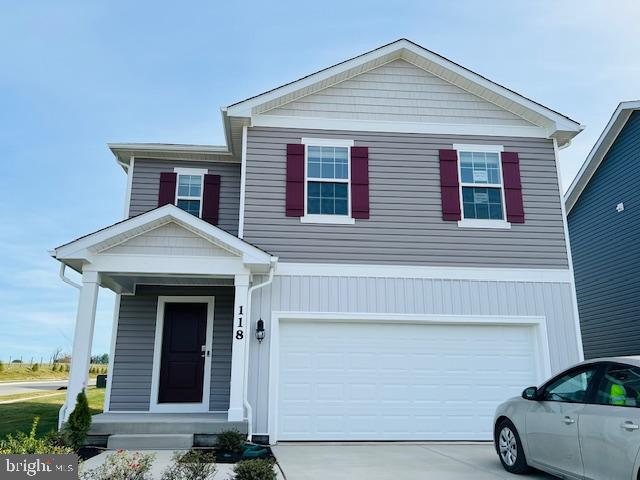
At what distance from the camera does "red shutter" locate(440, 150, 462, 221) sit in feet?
30.9

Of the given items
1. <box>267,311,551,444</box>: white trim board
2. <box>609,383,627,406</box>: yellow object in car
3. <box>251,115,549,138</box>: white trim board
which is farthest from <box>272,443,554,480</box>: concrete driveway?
<box>251,115,549,138</box>: white trim board

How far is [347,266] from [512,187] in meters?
3.64

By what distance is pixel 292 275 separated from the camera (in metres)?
8.86

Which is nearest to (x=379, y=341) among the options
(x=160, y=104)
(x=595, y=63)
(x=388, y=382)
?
(x=388, y=382)

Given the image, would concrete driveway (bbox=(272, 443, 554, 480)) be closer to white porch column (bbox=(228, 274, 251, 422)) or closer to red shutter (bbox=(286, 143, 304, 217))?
white porch column (bbox=(228, 274, 251, 422))

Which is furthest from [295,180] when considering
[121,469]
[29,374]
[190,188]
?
[29,374]

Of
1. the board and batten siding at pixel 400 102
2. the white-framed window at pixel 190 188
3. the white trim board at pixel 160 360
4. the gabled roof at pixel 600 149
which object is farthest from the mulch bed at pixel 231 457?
the gabled roof at pixel 600 149

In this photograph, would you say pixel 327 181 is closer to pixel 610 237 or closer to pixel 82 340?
pixel 82 340

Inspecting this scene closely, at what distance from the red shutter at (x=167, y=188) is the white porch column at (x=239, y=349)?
10.7 ft

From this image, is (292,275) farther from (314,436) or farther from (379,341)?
(314,436)

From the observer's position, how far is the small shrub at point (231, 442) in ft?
22.8

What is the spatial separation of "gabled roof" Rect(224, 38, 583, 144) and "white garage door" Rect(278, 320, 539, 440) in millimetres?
4198

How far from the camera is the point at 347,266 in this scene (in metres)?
8.98

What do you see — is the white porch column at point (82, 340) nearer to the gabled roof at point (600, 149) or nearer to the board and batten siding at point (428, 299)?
the board and batten siding at point (428, 299)
